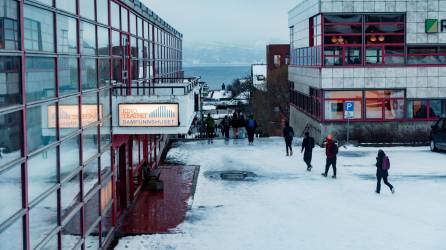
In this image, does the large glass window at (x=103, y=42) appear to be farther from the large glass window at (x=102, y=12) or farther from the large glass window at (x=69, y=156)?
the large glass window at (x=69, y=156)

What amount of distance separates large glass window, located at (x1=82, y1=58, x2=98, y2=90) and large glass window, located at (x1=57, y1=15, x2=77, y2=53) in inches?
39.4

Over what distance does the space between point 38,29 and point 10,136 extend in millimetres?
2034

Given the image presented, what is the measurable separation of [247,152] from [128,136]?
1152 cm

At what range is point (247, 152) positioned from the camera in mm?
30562

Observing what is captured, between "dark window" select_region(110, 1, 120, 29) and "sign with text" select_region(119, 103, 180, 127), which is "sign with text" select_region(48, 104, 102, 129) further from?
"dark window" select_region(110, 1, 120, 29)

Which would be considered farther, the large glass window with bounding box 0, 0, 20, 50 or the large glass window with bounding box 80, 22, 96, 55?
the large glass window with bounding box 80, 22, 96, 55

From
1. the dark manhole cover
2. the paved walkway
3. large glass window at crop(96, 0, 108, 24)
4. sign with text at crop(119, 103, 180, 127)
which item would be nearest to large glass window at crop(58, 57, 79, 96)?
large glass window at crop(96, 0, 108, 24)

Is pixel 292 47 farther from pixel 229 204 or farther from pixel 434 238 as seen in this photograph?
pixel 434 238

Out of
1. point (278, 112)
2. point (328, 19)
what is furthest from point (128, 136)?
point (278, 112)

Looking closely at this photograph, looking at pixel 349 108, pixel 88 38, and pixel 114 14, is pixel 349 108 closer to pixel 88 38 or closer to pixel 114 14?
pixel 114 14

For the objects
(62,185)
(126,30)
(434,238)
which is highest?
(126,30)

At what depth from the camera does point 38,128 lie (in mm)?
9664

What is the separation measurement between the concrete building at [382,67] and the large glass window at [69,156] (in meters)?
23.4

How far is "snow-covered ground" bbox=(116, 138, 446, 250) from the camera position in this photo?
625 inches
